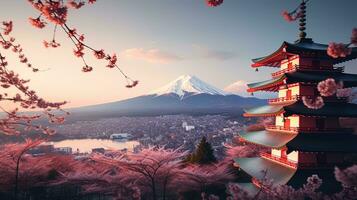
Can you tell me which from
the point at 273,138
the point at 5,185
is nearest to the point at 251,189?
the point at 273,138

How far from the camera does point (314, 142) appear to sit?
36.4 ft

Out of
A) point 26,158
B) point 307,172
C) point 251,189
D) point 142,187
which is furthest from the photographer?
point 26,158

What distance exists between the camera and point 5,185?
17.5m

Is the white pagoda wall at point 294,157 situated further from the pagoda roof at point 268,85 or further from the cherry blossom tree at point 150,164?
the cherry blossom tree at point 150,164

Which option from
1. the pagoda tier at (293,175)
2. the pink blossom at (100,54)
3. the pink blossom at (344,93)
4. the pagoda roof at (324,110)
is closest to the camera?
the pink blossom at (100,54)

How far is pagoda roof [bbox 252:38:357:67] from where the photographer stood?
39.5 ft

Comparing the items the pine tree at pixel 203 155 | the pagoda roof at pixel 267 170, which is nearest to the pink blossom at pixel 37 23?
the pagoda roof at pixel 267 170

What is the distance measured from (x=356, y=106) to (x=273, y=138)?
12.3 ft

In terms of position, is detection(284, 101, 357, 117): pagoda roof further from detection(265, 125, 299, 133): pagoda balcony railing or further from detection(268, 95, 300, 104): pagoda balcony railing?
detection(265, 125, 299, 133): pagoda balcony railing

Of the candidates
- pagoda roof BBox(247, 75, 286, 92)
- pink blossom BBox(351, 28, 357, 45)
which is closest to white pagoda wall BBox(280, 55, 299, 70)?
pagoda roof BBox(247, 75, 286, 92)

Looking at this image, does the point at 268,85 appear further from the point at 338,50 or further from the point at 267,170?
the point at 338,50

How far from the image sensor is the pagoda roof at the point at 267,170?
433 inches

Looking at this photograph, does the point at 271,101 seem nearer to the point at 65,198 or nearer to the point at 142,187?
the point at 142,187

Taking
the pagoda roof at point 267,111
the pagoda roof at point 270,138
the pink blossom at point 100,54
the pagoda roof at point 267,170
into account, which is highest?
the pink blossom at point 100,54
